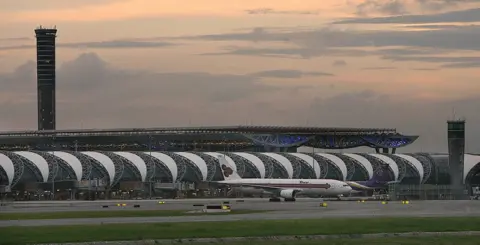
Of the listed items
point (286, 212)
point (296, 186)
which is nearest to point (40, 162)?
Answer: point (296, 186)

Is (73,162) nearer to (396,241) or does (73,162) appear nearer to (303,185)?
(303,185)

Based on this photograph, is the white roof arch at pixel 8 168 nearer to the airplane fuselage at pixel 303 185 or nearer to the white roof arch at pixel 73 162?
the white roof arch at pixel 73 162

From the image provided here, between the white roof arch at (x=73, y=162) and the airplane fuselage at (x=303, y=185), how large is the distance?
35017mm

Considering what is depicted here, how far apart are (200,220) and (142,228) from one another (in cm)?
1228

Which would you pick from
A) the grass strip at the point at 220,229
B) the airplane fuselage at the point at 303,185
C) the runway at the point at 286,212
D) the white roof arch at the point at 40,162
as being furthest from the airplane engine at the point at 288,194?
the grass strip at the point at 220,229

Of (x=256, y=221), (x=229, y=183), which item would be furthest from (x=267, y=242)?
(x=229, y=183)

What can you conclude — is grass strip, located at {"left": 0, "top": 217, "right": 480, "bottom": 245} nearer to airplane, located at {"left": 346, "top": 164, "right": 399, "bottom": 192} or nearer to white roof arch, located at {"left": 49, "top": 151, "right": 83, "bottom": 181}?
airplane, located at {"left": 346, "top": 164, "right": 399, "bottom": 192}

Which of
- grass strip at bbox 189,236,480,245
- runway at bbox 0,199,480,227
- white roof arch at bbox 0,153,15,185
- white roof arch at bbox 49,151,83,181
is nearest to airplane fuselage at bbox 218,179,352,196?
white roof arch at bbox 49,151,83,181

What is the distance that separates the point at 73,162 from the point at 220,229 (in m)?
127

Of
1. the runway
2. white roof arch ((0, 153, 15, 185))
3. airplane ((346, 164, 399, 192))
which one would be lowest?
the runway

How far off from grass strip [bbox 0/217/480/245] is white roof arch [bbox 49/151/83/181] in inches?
4481

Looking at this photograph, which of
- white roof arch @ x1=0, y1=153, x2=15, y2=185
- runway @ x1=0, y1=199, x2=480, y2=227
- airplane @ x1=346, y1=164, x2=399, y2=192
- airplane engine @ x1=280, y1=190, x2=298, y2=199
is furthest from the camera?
white roof arch @ x1=0, y1=153, x2=15, y2=185

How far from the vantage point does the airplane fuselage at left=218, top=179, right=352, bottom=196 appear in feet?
536

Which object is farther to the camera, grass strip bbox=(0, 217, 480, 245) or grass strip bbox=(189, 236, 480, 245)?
grass strip bbox=(0, 217, 480, 245)
